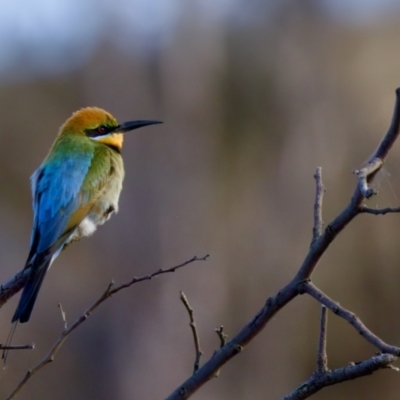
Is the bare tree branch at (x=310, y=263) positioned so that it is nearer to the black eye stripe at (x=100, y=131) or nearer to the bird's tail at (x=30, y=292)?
the bird's tail at (x=30, y=292)

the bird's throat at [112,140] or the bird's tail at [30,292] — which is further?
the bird's throat at [112,140]

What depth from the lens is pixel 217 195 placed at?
29.3ft

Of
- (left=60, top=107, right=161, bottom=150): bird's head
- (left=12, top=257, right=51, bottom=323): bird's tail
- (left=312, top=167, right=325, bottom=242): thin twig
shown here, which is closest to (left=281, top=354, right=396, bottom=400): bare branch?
(left=312, top=167, right=325, bottom=242): thin twig

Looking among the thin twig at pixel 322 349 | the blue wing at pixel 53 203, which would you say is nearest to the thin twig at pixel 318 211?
the thin twig at pixel 322 349

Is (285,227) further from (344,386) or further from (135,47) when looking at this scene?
(135,47)

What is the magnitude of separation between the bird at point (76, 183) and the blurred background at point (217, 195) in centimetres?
410

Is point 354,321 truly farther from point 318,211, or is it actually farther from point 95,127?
point 95,127

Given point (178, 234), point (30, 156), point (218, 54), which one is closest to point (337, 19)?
point (218, 54)

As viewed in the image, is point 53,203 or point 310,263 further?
point 53,203

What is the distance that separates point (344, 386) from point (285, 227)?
1.71 meters

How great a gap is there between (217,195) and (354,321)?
783 cm

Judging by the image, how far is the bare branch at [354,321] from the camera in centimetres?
105

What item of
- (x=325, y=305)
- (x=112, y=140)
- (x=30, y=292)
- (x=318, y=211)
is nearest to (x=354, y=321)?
(x=325, y=305)

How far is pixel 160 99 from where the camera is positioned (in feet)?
28.6
